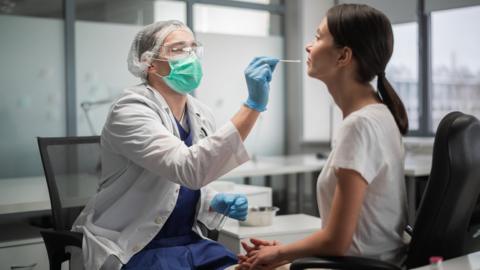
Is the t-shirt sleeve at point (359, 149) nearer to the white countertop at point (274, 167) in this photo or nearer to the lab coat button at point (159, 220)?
the lab coat button at point (159, 220)

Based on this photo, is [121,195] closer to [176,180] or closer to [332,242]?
[176,180]

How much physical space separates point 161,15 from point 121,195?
3178 mm

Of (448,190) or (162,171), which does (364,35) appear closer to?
(448,190)

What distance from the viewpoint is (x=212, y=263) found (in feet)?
5.55

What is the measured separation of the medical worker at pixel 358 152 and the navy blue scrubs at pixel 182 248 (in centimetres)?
28

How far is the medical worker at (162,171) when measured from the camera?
158 centimetres

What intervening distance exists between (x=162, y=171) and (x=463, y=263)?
32.4 inches

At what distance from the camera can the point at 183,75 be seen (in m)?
1.87

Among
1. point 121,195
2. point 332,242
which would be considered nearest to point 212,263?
point 121,195

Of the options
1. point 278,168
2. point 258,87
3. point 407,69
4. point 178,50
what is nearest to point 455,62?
point 407,69

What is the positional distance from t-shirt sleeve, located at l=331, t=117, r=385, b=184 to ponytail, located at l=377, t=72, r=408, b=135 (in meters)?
0.14

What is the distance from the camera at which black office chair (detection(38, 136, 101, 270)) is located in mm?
1733

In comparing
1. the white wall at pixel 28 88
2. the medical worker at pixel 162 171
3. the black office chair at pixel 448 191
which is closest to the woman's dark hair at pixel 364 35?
the black office chair at pixel 448 191

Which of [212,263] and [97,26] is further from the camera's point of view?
[97,26]
